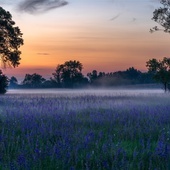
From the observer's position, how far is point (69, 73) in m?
108

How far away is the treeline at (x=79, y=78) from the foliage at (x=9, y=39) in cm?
7248

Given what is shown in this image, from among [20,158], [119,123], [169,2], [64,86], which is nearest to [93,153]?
[20,158]

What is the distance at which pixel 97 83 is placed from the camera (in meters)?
109

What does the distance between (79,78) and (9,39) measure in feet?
255

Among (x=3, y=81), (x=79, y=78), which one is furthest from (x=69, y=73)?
(x=3, y=81)

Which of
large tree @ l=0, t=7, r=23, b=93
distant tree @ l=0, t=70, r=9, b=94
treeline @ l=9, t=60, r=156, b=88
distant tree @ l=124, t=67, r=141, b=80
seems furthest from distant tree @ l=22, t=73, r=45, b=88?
large tree @ l=0, t=7, r=23, b=93

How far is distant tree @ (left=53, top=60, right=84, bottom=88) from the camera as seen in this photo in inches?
4250

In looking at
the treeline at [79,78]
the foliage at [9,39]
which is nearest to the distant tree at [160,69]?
the foliage at [9,39]

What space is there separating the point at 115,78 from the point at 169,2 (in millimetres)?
91082

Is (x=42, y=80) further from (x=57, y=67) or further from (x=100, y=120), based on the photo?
(x=100, y=120)

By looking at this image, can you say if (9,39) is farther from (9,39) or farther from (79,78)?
(79,78)

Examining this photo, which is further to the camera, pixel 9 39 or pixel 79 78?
pixel 79 78

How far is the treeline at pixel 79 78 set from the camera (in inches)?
4250

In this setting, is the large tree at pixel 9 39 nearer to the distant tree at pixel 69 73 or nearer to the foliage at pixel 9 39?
the foliage at pixel 9 39
